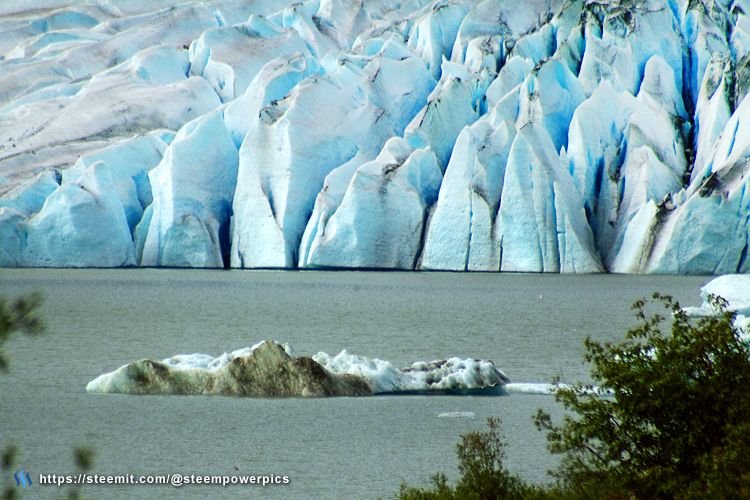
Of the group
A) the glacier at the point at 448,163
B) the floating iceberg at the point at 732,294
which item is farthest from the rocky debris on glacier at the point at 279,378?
the glacier at the point at 448,163

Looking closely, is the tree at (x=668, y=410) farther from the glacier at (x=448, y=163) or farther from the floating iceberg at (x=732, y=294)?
the glacier at (x=448, y=163)

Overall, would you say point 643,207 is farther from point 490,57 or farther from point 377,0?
point 377,0

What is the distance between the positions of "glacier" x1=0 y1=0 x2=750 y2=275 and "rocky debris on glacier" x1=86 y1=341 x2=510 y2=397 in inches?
812

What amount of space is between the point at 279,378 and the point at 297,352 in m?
5.81

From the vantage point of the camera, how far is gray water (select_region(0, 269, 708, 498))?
10203mm

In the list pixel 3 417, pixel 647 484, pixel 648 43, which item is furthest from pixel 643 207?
pixel 647 484

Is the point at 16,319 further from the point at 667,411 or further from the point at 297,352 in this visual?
the point at 297,352

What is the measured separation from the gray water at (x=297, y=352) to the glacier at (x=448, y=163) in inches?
60.2

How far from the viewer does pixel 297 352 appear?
19.2 m

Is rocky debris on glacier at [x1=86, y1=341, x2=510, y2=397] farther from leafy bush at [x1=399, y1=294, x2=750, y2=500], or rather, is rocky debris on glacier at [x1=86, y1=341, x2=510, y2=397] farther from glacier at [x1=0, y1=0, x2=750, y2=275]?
glacier at [x1=0, y1=0, x2=750, y2=275]

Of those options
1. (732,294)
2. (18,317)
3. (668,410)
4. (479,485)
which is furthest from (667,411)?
(732,294)

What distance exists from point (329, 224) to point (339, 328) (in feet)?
38.5

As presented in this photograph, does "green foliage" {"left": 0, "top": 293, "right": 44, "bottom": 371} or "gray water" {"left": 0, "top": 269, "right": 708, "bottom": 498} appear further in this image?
"gray water" {"left": 0, "top": 269, "right": 708, "bottom": 498}

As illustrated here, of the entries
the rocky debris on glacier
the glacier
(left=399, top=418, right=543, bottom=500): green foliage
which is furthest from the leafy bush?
the glacier
